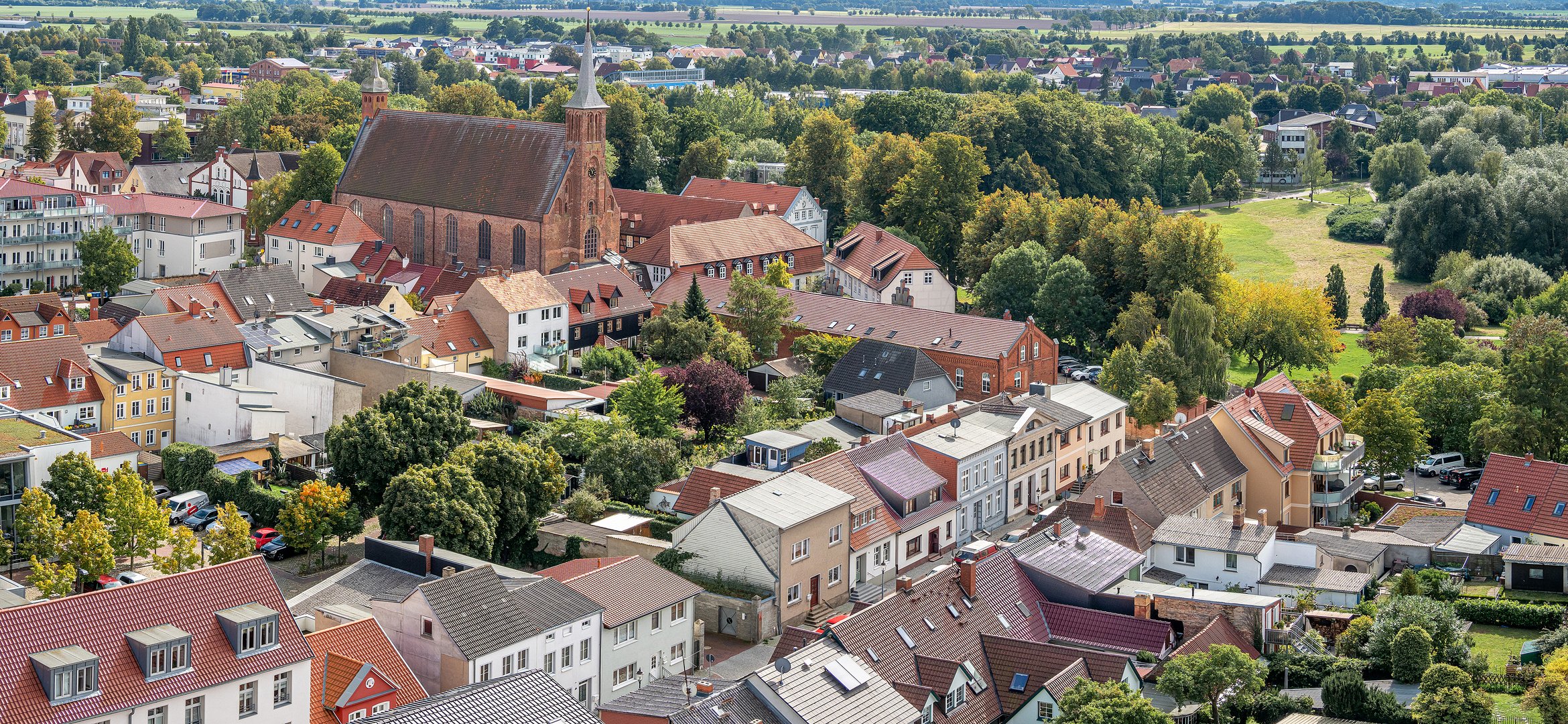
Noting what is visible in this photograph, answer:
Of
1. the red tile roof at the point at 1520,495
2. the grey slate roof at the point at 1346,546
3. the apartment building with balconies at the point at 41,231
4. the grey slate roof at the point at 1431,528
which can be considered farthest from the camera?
the apartment building with balconies at the point at 41,231

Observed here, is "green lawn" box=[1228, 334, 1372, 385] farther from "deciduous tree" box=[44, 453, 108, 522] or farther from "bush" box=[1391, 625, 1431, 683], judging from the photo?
"deciduous tree" box=[44, 453, 108, 522]

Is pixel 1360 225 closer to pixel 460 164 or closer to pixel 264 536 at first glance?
pixel 460 164

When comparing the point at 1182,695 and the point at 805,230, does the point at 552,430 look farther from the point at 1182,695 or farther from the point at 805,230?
the point at 805,230

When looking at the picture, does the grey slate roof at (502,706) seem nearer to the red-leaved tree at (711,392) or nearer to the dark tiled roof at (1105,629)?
the dark tiled roof at (1105,629)

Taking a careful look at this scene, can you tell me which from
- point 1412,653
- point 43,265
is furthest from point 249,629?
point 43,265

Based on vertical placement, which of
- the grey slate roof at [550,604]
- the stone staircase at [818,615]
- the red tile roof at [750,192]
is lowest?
the stone staircase at [818,615]

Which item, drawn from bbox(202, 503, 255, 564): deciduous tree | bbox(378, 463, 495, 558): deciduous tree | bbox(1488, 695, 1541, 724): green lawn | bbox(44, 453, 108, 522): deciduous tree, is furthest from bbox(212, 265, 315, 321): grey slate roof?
bbox(1488, 695, 1541, 724): green lawn

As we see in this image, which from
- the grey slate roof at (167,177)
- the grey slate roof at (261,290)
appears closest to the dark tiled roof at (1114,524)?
the grey slate roof at (261,290)

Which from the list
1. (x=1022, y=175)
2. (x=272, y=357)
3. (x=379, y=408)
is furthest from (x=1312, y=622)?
(x=1022, y=175)

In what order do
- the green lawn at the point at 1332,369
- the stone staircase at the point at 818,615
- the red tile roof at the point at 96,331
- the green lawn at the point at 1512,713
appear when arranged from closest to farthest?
the green lawn at the point at 1512,713 < the stone staircase at the point at 818,615 < the red tile roof at the point at 96,331 < the green lawn at the point at 1332,369
